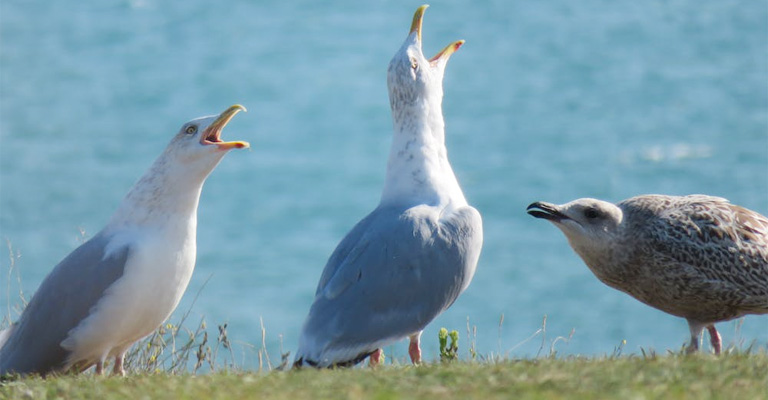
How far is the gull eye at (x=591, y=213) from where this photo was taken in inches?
267

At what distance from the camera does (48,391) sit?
555cm

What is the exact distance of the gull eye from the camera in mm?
6773

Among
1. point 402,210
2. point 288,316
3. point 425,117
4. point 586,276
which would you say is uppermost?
point 425,117

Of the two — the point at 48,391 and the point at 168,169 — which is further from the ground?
the point at 168,169

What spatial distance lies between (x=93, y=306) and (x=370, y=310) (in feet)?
4.48

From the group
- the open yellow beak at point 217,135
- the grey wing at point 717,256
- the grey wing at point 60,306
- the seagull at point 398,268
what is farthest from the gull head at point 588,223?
the grey wing at point 60,306

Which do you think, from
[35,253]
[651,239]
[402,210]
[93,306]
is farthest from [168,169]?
[35,253]

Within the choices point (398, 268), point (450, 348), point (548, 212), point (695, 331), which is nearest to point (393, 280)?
point (398, 268)

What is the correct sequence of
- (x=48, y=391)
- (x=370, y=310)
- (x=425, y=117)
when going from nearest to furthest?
1. (x=48, y=391)
2. (x=370, y=310)
3. (x=425, y=117)

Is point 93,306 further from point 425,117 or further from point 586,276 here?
point 586,276

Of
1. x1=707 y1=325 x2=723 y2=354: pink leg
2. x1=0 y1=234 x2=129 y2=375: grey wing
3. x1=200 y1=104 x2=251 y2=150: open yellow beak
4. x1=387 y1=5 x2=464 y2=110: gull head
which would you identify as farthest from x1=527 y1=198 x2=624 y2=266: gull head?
x1=0 y1=234 x2=129 y2=375: grey wing

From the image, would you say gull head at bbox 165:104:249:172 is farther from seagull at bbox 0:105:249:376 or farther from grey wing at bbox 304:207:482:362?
grey wing at bbox 304:207:482:362

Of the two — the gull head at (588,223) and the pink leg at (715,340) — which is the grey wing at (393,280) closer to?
the gull head at (588,223)

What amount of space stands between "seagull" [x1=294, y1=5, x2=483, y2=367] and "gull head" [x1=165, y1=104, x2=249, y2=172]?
81 centimetres
